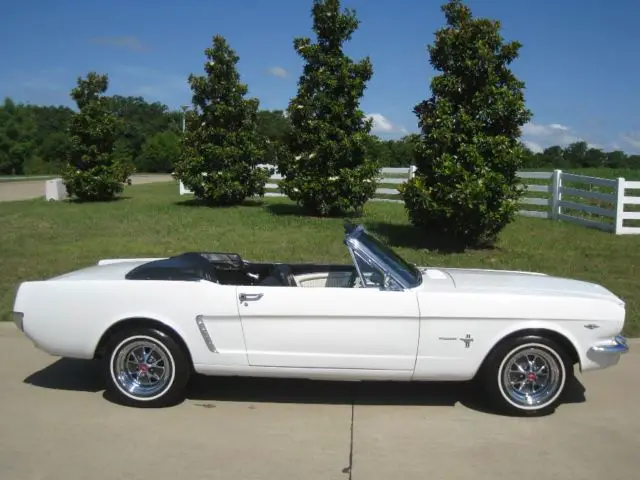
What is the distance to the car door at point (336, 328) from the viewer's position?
185 inches

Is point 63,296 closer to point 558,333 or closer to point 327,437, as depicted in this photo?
point 327,437

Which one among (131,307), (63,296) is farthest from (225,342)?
(63,296)

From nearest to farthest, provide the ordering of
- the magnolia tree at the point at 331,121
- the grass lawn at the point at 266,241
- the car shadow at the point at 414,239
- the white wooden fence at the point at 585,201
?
1. the grass lawn at the point at 266,241
2. the car shadow at the point at 414,239
3. the white wooden fence at the point at 585,201
4. the magnolia tree at the point at 331,121

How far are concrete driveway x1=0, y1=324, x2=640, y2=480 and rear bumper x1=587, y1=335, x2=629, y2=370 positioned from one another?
1.38ft

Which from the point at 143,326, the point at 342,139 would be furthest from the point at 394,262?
the point at 342,139

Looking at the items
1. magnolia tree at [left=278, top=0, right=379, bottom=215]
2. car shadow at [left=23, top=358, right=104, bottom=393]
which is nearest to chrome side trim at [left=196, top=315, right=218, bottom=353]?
car shadow at [left=23, top=358, right=104, bottom=393]

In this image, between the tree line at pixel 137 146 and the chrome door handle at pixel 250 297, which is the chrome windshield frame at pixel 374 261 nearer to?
the chrome door handle at pixel 250 297

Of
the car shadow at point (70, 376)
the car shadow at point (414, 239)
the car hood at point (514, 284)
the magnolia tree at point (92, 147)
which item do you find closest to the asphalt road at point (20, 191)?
the magnolia tree at point (92, 147)

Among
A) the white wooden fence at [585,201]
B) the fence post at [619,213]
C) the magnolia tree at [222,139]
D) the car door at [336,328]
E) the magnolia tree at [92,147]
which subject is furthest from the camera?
the magnolia tree at [92,147]

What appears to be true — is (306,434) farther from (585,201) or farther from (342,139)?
(585,201)

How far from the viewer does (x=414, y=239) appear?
12.8 metres

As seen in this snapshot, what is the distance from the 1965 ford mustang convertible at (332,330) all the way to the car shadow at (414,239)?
22.5 feet

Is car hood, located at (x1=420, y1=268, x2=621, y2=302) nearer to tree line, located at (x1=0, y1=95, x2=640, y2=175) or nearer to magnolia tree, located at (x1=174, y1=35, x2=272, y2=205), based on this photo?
magnolia tree, located at (x1=174, y1=35, x2=272, y2=205)

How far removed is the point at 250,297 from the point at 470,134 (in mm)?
7757
